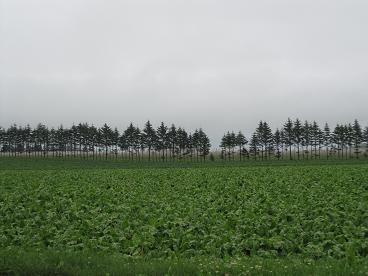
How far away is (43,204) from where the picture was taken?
21.3 m

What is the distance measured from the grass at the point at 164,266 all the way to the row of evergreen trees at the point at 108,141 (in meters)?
139

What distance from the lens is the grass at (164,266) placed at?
8.60 m

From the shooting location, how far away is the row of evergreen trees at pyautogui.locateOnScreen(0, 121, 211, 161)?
6358 inches

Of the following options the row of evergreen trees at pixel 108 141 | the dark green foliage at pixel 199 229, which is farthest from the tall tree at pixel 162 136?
the dark green foliage at pixel 199 229

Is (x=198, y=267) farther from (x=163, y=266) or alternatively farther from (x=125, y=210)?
(x=125, y=210)

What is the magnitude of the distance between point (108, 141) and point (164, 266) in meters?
161

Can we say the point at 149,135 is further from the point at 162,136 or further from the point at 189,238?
the point at 189,238

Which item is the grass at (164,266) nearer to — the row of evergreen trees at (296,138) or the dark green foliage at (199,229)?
the dark green foliage at (199,229)

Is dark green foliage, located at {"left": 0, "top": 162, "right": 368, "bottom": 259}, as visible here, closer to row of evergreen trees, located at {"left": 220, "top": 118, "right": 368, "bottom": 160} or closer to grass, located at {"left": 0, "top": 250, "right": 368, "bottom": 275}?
grass, located at {"left": 0, "top": 250, "right": 368, "bottom": 275}

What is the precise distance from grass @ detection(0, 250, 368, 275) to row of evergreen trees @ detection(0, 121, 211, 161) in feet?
454

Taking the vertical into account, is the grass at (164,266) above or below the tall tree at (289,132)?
below

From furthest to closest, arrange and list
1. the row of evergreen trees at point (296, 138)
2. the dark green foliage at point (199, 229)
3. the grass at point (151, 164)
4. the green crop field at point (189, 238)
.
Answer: the row of evergreen trees at point (296, 138) < the grass at point (151, 164) < the dark green foliage at point (199, 229) < the green crop field at point (189, 238)

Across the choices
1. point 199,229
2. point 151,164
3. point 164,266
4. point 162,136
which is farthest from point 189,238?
point 162,136

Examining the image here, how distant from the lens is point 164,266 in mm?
9102
